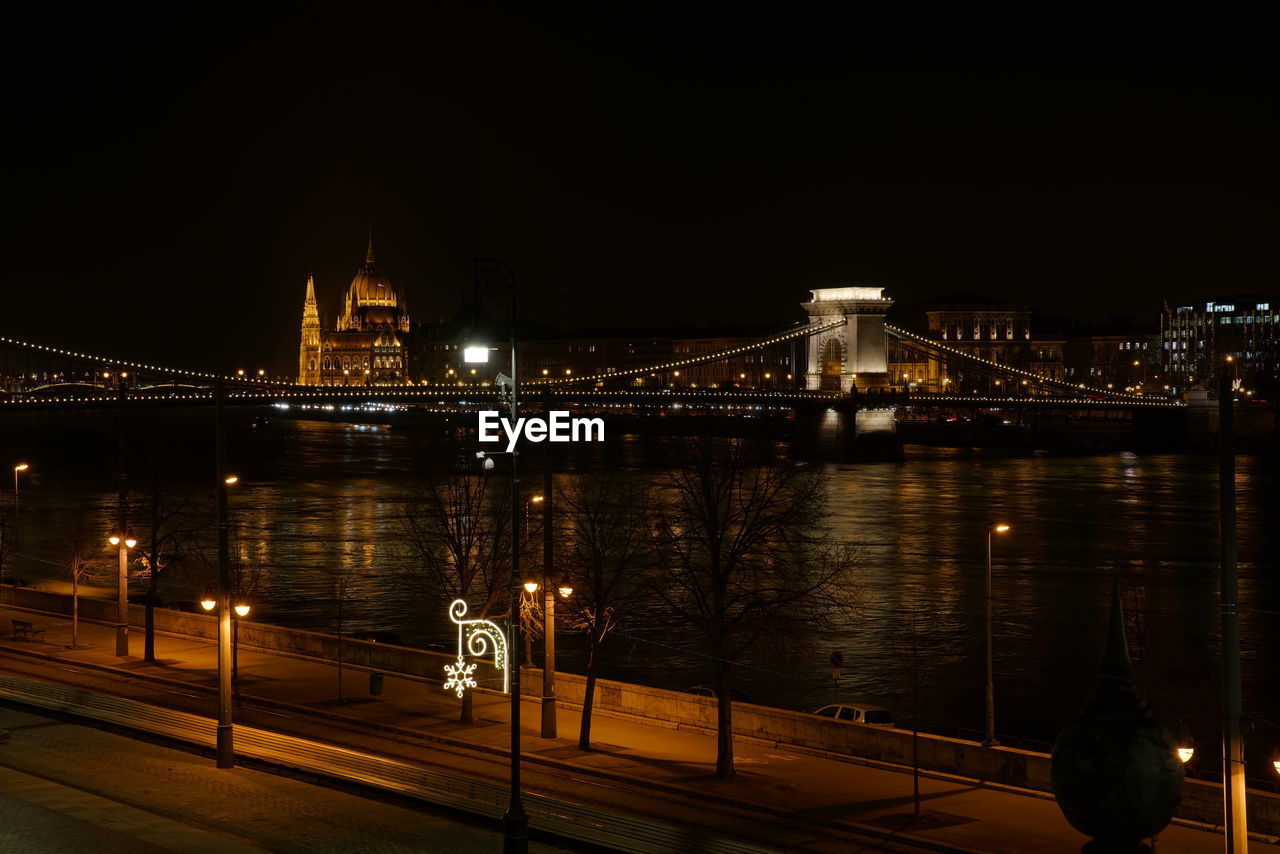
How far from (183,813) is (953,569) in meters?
26.5

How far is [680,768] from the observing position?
1570cm

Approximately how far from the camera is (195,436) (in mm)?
128875

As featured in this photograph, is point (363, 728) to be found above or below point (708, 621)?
below

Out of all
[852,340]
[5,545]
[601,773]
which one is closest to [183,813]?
[601,773]

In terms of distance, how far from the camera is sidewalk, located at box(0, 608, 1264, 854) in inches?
524

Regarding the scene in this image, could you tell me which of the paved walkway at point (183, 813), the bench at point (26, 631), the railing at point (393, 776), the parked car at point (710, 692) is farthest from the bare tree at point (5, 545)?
the paved walkway at point (183, 813)

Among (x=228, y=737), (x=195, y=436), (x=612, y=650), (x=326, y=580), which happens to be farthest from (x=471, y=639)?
(x=195, y=436)

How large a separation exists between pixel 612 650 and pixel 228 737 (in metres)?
12.4

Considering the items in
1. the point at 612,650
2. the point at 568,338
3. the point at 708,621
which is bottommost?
the point at 612,650

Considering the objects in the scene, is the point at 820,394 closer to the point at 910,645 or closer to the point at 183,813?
the point at 910,645

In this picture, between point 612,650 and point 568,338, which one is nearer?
point 612,650

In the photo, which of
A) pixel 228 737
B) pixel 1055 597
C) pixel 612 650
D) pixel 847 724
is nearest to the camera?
pixel 228 737

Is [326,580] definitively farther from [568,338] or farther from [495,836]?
[568,338]

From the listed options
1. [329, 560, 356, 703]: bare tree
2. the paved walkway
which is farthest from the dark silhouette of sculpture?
[329, 560, 356, 703]: bare tree
